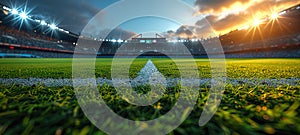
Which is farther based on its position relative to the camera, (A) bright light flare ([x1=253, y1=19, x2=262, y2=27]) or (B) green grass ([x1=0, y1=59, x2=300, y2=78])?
(A) bright light flare ([x1=253, y1=19, x2=262, y2=27])

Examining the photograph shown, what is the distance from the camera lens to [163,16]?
15.6 ft

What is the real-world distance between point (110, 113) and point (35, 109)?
595mm

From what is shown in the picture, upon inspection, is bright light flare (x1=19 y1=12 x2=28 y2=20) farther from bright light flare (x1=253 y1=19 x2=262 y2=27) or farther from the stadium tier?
bright light flare (x1=253 y1=19 x2=262 y2=27)

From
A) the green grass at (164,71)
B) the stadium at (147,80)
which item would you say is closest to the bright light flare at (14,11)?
the stadium at (147,80)

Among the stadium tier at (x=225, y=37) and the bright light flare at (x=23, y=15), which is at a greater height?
the bright light flare at (x=23, y=15)

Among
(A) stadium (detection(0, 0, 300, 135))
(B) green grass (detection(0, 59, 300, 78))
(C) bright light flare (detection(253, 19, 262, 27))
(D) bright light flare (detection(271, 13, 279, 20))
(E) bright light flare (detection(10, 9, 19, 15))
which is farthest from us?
(E) bright light flare (detection(10, 9, 19, 15))

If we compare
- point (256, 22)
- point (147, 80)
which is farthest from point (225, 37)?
point (147, 80)

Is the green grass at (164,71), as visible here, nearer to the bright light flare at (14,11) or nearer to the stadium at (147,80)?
the stadium at (147,80)

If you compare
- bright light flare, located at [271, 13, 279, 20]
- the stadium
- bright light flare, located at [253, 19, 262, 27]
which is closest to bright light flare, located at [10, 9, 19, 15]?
the stadium

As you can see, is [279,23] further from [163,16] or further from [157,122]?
[157,122]

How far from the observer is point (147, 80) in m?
3.24

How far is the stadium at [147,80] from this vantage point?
92 cm

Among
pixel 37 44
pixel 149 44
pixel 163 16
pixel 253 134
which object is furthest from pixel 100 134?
pixel 149 44

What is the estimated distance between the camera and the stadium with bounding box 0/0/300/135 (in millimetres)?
919
